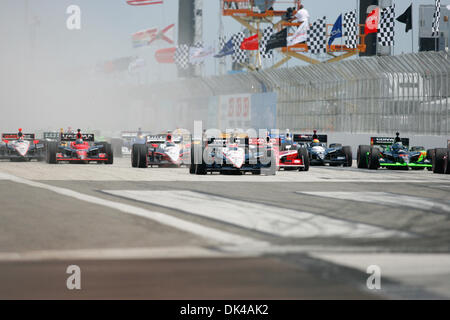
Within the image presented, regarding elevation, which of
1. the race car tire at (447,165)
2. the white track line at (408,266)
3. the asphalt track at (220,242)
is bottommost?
the white track line at (408,266)

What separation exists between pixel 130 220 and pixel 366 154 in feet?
48.3

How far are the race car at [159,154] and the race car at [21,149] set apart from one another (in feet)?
16.9

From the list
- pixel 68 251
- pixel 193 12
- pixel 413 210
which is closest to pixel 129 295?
pixel 68 251

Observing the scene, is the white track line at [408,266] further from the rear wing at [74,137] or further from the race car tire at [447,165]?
the rear wing at [74,137]

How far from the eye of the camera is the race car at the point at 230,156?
17672 mm

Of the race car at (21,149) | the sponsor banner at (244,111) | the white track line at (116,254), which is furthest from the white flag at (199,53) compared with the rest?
the white track line at (116,254)

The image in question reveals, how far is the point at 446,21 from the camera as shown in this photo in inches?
2005

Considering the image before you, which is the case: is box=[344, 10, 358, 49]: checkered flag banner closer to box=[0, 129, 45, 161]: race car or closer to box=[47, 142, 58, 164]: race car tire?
box=[0, 129, 45, 161]: race car

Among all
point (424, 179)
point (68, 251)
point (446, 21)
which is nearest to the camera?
point (68, 251)

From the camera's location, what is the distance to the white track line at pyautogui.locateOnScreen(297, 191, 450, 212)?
11008 millimetres

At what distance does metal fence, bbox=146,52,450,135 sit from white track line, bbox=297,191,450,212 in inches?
558

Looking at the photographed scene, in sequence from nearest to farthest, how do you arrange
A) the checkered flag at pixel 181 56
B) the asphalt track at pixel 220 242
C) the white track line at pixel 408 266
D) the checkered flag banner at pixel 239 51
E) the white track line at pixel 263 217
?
the asphalt track at pixel 220 242 < the white track line at pixel 408 266 < the white track line at pixel 263 217 < the checkered flag banner at pixel 239 51 < the checkered flag at pixel 181 56

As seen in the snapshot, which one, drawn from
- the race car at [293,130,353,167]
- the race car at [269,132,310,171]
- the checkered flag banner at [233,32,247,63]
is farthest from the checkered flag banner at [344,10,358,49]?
the race car at [269,132,310,171]
